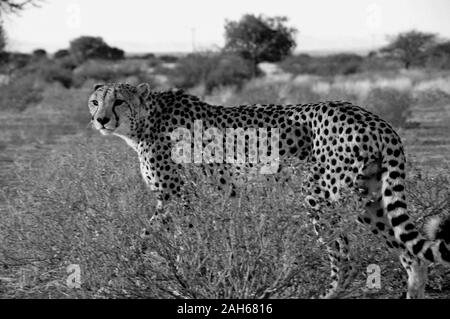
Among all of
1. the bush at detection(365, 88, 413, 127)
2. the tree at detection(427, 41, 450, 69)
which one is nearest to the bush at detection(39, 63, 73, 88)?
the tree at detection(427, 41, 450, 69)

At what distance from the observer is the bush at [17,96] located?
60.2 feet

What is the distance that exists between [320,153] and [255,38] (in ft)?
92.6

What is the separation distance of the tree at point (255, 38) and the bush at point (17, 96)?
1273 centimetres

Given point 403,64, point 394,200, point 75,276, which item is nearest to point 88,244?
point 75,276

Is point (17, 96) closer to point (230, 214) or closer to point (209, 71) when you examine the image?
point (209, 71)

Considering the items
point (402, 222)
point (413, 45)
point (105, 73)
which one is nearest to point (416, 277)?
point (402, 222)

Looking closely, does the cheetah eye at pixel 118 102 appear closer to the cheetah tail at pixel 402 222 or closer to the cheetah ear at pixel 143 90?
the cheetah ear at pixel 143 90

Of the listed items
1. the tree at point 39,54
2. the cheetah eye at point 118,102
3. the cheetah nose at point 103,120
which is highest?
the cheetah eye at point 118,102

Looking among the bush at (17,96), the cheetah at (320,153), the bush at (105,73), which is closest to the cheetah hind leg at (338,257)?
the cheetah at (320,153)

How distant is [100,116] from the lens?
4934 mm

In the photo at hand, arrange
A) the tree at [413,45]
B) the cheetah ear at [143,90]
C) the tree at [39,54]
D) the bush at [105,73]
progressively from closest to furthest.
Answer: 1. the cheetah ear at [143,90]
2. the bush at [105,73]
3. the tree at [413,45]
4. the tree at [39,54]
